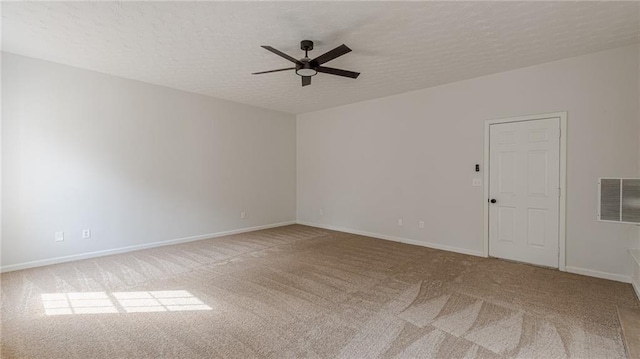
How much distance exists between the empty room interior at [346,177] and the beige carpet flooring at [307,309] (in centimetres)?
3

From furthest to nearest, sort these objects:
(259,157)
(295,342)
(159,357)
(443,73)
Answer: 1. (259,157)
2. (443,73)
3. (295,342)
4. (159,357)

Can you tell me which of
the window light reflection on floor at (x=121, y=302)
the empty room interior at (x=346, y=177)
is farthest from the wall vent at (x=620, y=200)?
the window light reflection on floor at (x=121, y=302)

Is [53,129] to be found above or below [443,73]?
below

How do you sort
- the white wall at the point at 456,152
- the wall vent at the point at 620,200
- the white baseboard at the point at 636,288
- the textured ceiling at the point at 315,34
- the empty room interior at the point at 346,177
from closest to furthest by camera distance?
the empty room interior at the point at 346,177
the textured ceiling at the point at 315,34
the wall vent at the point at 620,200
the white baseboard at the point at 636,288
the white wall at the point at 456,152

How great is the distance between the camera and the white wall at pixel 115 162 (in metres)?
3.77

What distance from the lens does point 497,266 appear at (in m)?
3.95

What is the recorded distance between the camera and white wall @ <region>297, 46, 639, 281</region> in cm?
347

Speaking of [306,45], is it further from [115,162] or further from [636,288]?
[636,288]

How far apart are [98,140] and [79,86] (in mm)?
786

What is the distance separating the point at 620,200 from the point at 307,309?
3.29 meters

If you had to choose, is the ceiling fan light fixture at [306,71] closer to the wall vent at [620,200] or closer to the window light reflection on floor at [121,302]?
the window light reflection on floor at [121,302]

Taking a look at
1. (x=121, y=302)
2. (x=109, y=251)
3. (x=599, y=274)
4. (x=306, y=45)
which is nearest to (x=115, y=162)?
(x=109, y=251)

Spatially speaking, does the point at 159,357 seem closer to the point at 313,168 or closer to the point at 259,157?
the point at 259,157

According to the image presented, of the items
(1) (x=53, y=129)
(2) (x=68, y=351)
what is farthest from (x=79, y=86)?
(2) (x=68, y=351)
